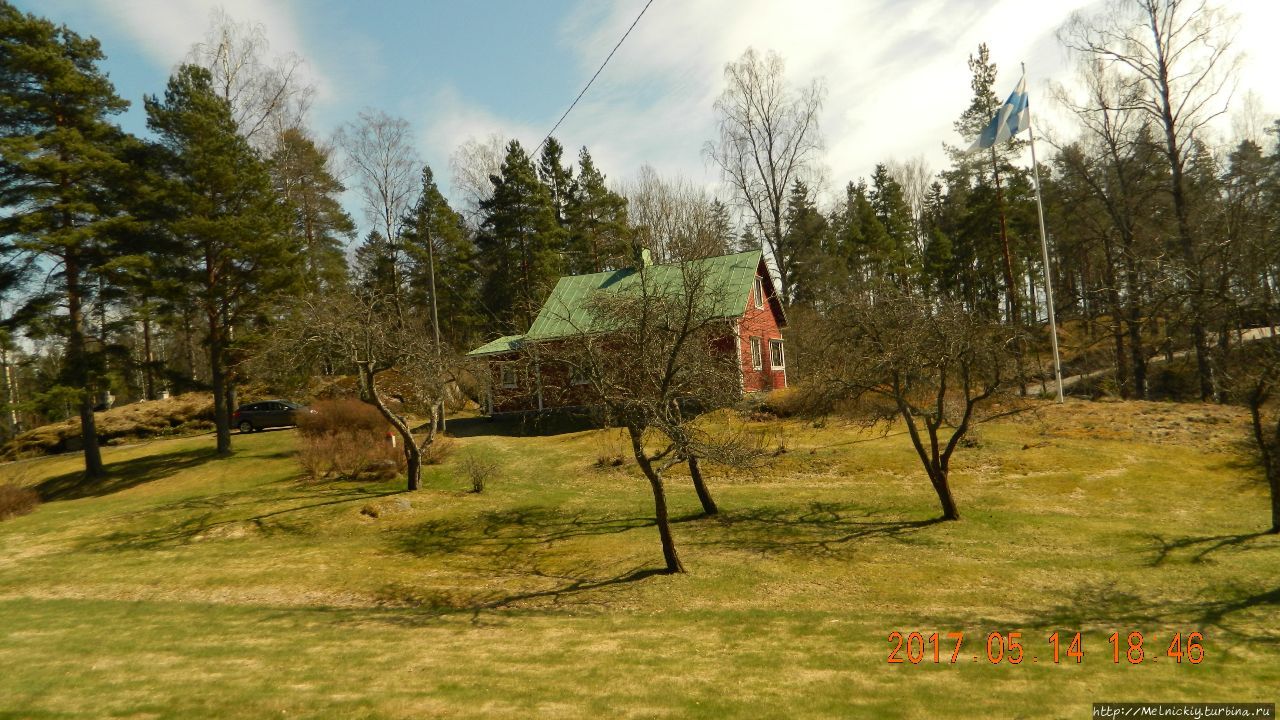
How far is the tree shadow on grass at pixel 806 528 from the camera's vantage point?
14195 mm

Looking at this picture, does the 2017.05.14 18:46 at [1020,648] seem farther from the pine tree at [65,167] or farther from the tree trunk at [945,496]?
the pine tree at [65,167]

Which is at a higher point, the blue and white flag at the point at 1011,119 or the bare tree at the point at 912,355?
the blue and white flag at the point at 1011,119

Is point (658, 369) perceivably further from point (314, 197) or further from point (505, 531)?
point (314, 197)

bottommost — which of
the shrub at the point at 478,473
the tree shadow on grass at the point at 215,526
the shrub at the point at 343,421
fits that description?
the tree shadow on grass at the point at 215,526

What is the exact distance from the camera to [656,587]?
1195 centimetres

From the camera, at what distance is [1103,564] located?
12.1m

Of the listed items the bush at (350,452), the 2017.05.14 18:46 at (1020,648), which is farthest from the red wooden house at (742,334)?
the 2017.05.14 18:46 at (1020,648)

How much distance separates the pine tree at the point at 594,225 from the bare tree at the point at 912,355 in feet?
97.8

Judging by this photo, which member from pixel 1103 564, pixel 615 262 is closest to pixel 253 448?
pixel 615 262

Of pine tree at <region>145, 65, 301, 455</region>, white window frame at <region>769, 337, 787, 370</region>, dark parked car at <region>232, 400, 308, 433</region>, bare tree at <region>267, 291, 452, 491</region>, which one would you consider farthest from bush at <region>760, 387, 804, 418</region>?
dark parked car at <region>232, 400, 308, 433</region>

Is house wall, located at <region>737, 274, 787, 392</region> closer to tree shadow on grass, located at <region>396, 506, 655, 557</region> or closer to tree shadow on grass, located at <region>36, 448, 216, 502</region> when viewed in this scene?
tree shadow on grass, located at <region>396, 506, 655, 557</region>

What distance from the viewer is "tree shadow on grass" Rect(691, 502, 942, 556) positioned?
46.6ft

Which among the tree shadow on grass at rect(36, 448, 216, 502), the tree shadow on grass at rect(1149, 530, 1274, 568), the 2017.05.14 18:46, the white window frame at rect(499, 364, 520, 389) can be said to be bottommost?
the tree shadow on grass at rect(1149, 530, 1274, 568)

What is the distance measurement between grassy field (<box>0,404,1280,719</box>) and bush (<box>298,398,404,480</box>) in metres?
1.39
